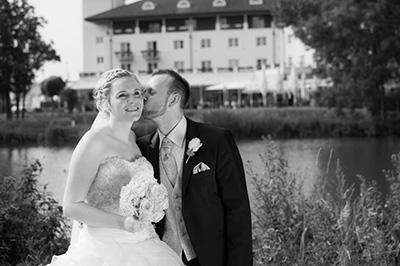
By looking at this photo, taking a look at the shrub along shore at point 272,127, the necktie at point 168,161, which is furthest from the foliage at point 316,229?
the shrub along shore at point 272,127

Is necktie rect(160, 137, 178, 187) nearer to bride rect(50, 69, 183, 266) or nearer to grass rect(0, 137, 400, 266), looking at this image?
bride rect(50, 69, 183, 266)

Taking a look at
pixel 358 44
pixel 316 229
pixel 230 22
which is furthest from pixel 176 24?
pixel 316 229

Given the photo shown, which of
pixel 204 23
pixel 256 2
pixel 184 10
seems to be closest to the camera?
pixel 256 2

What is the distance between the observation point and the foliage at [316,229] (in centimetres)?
583

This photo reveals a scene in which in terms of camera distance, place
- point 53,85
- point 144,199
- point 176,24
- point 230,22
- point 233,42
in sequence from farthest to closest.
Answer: point 176,24 → point 230,22 → point 233,42 → point 53,85 → point 144,199

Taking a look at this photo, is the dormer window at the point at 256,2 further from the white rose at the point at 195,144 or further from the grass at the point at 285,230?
the white rose at the point at 195,144

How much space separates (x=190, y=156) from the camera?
11.7 ft

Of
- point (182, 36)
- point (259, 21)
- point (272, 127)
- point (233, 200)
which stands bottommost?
point (272, 127)

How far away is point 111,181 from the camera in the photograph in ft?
11.5

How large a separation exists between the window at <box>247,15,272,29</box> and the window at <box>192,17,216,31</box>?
349 centimetres

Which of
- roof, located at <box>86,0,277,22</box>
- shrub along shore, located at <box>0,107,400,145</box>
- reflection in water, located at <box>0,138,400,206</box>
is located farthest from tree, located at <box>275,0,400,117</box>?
roof, located at <box>86,0,277,22</box>

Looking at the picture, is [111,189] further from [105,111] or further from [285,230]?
[285,230]

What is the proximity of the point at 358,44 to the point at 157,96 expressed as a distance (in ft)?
106

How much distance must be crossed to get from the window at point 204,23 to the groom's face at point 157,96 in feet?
218
